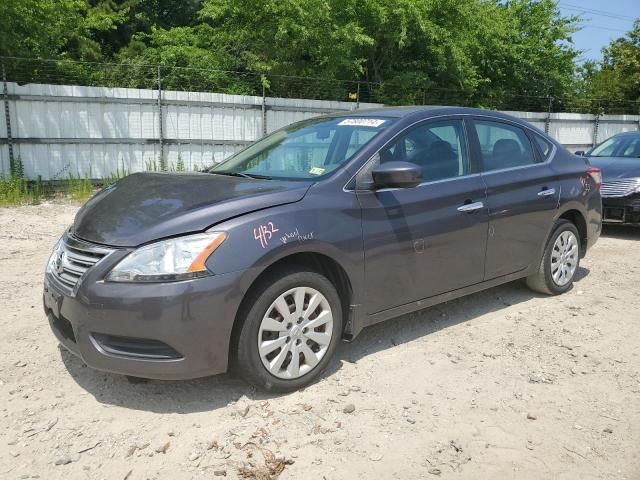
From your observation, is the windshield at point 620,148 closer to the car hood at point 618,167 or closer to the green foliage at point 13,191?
the car hood at point 618,167

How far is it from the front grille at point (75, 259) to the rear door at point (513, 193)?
2.85 metres

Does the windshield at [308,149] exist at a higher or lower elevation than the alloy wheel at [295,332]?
higher

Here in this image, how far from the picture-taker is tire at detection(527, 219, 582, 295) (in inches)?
208

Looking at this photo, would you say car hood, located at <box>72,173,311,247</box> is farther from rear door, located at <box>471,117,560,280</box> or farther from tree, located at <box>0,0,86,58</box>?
tree, located at <box>0,0,86,58</box>

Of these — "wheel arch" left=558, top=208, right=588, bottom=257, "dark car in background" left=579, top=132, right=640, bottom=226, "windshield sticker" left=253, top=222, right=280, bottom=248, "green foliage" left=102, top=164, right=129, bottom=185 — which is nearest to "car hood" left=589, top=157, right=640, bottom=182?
"dark car in background" left=579, top=132, right=640, bottom=226

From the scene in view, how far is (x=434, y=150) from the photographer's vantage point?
4.33 metres

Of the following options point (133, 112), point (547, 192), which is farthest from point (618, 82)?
point (547, 192)

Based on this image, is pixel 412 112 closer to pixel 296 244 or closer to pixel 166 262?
pixel 296 244

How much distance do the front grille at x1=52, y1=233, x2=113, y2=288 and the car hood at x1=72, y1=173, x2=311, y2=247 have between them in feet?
0.16

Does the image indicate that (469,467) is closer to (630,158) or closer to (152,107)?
(630,158)

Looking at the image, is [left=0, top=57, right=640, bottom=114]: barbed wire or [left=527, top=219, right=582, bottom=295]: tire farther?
[left=0, top=57, right=640, bottom=114]: barbed wire

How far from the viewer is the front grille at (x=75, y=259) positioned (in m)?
3.21

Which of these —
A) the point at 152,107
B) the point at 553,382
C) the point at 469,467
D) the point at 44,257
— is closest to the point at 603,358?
the point at 553,382

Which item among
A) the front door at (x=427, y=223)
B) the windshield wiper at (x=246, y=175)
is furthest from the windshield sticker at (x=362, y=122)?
the windshield wiper at (x=246, y=175)
